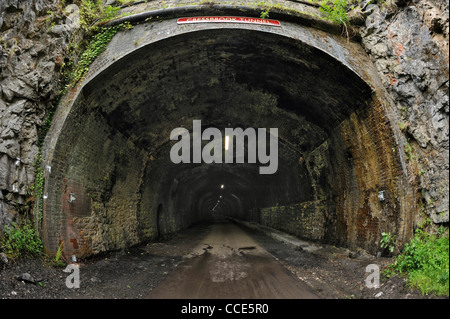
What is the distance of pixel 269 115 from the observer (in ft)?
31.4

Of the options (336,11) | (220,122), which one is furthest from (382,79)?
(220,122)

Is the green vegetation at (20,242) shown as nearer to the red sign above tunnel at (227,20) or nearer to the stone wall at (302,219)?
the red sign above tunnel at (227,20)

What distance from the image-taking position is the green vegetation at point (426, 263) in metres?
4.05

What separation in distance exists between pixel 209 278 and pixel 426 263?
13.2 ft

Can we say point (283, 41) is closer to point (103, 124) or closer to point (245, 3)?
point (245, 3)

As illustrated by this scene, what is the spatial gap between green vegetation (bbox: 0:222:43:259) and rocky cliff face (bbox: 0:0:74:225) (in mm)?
258

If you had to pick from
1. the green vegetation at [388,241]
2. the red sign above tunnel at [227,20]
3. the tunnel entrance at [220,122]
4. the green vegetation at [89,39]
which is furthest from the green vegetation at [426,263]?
the green vegetation at [89,39]

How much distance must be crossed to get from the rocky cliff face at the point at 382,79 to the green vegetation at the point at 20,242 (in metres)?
0.27

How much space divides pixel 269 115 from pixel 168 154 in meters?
4.64

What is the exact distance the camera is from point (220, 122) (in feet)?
34.8

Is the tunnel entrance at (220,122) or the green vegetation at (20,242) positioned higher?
the tunnel entrance at (220,122)

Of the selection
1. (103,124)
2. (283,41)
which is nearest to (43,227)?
(103,124)

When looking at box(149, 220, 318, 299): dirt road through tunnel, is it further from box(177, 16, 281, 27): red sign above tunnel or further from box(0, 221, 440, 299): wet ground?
box(177, 16, 281, 27): red sign above tunnel

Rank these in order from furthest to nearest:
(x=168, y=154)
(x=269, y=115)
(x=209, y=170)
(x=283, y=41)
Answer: (x=209, y=170) < (x=168, y=154) < (x=269, y=115) < (x=283, y=41)
